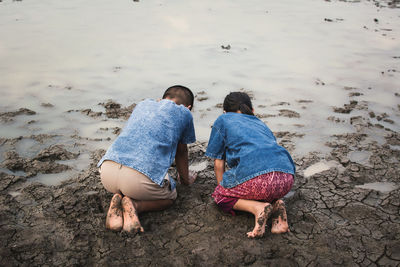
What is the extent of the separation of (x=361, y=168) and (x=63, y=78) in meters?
3.49

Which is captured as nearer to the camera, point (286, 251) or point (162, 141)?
point (286, 251)

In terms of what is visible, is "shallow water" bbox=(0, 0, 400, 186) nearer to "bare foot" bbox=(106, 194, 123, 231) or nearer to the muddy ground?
the muddy ground

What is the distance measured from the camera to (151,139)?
1.99m

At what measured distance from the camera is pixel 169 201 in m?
2.14

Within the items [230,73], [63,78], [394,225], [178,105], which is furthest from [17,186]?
[230,73]

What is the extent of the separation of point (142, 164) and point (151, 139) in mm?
166

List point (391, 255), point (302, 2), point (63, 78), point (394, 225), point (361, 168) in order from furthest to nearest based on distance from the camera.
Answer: point (302, 2), point (63, 78), point (361, 168), point (394, 225), point (391, 255)

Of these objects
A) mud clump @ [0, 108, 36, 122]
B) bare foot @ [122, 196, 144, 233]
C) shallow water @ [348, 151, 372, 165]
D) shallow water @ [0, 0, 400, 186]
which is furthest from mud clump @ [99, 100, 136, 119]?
shallow water @ [348, 151, 372, 165]

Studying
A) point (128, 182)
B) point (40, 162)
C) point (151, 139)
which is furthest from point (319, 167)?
point (40, 162)

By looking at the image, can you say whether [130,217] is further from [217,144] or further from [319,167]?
[319,167]

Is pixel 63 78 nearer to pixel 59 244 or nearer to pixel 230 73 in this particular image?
pixel 230 73

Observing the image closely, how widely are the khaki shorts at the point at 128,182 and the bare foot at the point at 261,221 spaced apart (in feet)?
1.99

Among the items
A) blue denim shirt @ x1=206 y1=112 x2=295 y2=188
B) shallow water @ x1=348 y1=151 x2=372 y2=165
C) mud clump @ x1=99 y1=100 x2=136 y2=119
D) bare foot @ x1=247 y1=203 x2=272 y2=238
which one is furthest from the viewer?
mud clump @ x1=99 y1=100 x2=136 y2=119

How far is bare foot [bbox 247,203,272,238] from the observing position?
1.85m
